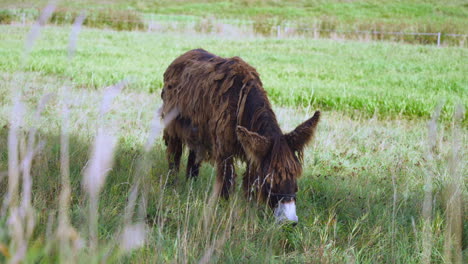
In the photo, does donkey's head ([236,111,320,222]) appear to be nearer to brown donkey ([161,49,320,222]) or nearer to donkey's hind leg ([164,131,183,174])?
brown donkey ([161,49,320,222])

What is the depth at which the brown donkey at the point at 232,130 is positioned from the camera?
322cm

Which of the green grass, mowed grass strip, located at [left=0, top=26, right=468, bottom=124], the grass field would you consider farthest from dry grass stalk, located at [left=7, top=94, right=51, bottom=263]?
the green grass

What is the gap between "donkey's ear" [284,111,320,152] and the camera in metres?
3.39

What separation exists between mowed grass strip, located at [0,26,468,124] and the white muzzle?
164 centimetres

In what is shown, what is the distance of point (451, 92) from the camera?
1128 centimetres

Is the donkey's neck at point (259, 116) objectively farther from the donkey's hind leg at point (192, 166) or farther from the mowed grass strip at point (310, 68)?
the mowed grass strip at point (310, 68)

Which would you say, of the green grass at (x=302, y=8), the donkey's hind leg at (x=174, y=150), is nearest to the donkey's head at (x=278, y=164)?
the donkey's hind leg at (x=174, y=150)

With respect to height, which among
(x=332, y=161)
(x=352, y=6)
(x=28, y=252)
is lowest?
(x=332, y=161)

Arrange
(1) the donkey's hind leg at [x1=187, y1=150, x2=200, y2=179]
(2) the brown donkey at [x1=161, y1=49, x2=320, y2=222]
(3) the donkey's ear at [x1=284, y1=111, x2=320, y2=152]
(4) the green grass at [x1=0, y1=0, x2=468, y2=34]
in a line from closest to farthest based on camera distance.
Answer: (2) the brown donkey at [x1=161, y1=49, x2=320, y2=222] < (3) the donkey's ear at [x1=284, y1=111, x2=320, y2=152] < (1) the donkey's hind leg at [x1=187, y1=150, x2=200, y2=179] < (4) the green grass at [x1=0, y1=0, x2=468, y2=34]

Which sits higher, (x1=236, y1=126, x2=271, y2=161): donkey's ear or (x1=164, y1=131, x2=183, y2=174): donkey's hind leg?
(x1=236, y1=126, x2=271, y2=161): donkey's ear

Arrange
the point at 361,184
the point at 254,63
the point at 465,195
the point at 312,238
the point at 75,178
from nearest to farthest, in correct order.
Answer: the point at 312,238 → the point at 75,178 → the point at 465,195 → the point at 361,184 → the point at 254,63

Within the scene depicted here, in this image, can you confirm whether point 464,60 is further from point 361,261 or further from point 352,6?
point 352,6

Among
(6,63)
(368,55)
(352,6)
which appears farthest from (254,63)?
(352,6)

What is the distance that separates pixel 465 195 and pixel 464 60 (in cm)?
1594
